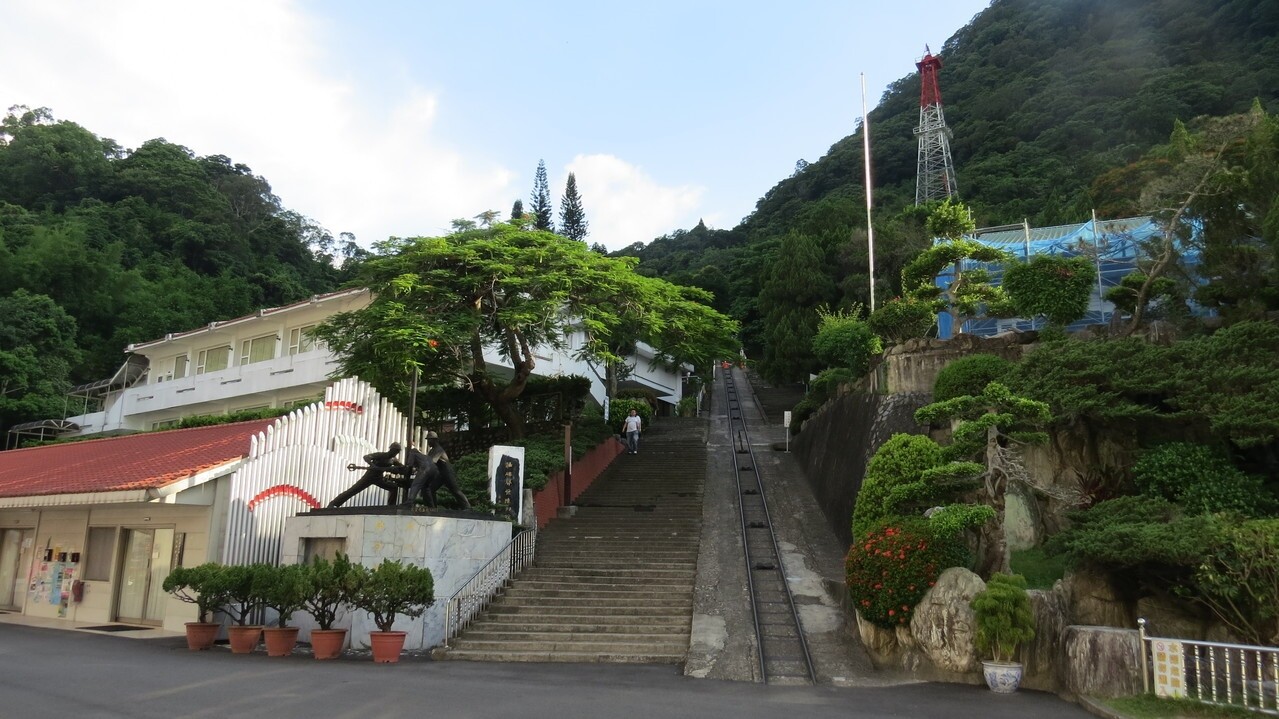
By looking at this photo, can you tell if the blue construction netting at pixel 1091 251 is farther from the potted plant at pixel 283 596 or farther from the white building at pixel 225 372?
the potted plant at pixel 283 596

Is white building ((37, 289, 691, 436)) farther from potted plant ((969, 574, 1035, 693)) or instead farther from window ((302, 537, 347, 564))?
potted plant ((969, 574, 1035, 693))

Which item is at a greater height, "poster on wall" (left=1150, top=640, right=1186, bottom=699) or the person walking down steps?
the person walking down steps

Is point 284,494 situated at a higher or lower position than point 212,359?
lower

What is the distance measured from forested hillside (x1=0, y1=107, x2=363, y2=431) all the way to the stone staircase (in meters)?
30.1

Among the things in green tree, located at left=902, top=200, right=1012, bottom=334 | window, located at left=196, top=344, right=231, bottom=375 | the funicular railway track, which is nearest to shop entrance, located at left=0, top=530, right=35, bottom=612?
window, located at left=196, top=344, right=231, bottom=375

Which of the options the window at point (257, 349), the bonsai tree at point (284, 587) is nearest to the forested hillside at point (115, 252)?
the window at point (257, 349)

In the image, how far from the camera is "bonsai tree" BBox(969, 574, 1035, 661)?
28.3 ft

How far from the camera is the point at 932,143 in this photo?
48.3m

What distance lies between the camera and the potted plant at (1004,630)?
8.64 metres

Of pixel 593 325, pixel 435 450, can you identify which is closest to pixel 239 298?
pixel 593 325

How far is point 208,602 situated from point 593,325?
952 centimetres

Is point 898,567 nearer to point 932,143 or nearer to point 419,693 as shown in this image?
point 419,693

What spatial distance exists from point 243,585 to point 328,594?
159 centimetres

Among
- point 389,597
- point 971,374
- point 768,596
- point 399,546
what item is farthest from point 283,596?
point 971,374
